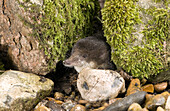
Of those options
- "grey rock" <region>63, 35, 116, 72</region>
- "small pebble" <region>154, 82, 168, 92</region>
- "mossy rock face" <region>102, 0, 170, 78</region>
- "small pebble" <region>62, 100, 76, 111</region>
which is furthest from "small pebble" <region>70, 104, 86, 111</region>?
"small pebble" <region>154, 82, 168, 92</region>

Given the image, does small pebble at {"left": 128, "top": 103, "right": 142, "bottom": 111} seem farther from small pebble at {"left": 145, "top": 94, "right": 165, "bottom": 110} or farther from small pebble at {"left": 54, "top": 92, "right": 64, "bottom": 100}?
small pebble at {"left": 54, "top": 92, "right": 64, "bottom": 100}

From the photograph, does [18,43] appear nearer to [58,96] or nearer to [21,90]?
[21,90]

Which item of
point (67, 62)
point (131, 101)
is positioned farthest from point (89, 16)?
point (131, 101)

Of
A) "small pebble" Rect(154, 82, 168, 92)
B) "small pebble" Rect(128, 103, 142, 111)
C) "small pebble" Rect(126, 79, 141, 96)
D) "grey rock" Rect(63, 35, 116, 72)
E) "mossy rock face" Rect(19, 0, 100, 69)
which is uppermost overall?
"mossy rock face" Rect(19, 0, 100, 69)

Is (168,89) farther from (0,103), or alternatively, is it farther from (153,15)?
(0,103)

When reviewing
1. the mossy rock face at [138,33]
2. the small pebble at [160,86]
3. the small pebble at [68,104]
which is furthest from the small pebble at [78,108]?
the small pebble at [160,86]
